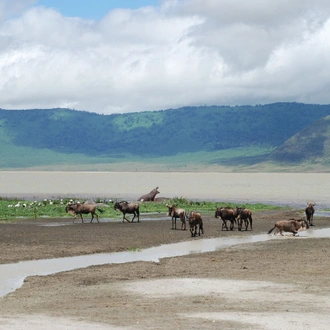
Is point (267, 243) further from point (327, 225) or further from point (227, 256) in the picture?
point (327, 225)

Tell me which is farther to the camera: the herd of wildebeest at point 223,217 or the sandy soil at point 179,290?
the herd of wildebeest at point 223,217

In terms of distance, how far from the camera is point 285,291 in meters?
15.9

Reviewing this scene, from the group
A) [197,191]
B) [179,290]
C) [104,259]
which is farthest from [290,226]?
[197,191]

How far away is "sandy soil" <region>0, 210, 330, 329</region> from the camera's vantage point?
12.9 metres

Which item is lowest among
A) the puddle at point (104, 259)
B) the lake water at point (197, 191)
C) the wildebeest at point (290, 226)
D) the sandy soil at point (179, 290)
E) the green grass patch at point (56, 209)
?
the sandy soil at point (179, 290)

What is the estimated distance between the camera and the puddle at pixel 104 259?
768 inches

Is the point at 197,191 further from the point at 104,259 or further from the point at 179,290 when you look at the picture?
the point at 179,290

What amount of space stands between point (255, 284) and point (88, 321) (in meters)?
5.10

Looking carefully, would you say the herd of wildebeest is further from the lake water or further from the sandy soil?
the lake water

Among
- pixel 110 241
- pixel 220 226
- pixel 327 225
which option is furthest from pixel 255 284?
pixel 327 225

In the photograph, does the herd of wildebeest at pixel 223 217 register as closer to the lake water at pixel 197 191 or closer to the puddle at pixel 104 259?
the puddle at pixel 104 259

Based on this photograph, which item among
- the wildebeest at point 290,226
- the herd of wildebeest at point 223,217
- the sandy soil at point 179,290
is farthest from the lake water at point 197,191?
the sandy soil at point 179,290

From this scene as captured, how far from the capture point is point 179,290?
16375 mm

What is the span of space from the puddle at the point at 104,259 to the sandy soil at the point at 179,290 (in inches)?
25.5
